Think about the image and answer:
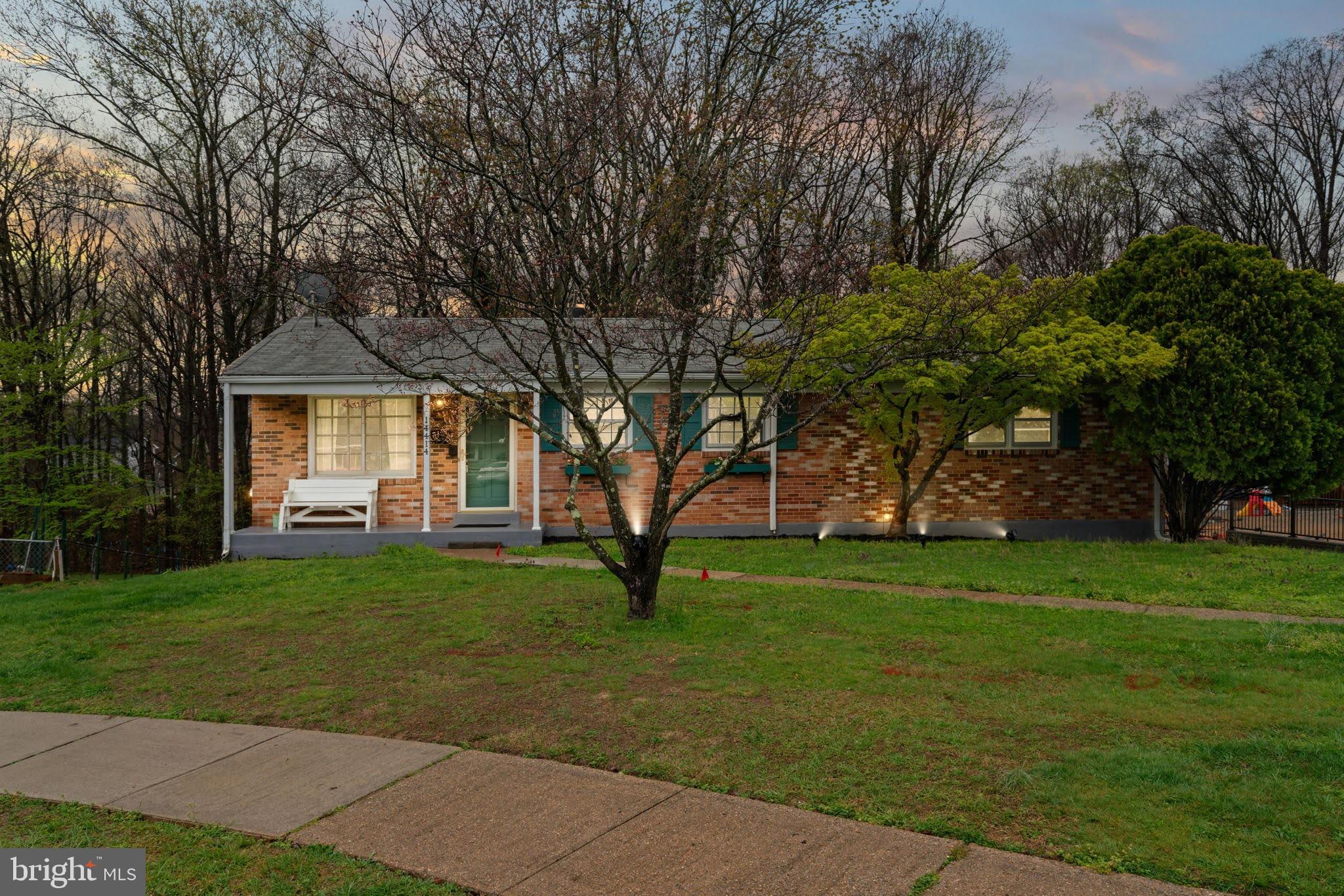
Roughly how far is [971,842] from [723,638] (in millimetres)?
4088

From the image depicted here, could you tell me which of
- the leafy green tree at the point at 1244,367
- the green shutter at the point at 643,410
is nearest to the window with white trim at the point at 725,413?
the green shutter at the point at 643,410

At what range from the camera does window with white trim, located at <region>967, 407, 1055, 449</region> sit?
56.7ft

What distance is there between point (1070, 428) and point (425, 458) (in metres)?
11.5

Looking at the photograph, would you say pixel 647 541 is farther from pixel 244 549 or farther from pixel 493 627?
pixel 244 549

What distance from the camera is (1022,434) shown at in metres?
17.4

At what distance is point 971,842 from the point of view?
3973mm

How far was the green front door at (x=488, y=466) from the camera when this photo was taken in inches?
662

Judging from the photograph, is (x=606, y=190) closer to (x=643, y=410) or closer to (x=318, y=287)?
(x=318, y=287)

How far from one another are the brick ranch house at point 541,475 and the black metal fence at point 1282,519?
60.6 inches

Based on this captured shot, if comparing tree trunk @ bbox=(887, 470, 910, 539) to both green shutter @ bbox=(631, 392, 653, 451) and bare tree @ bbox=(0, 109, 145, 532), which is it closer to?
green shutter @ bbox=(631, 392, 653, 451)

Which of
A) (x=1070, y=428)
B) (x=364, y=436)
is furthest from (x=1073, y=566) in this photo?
(x=364, y=436)

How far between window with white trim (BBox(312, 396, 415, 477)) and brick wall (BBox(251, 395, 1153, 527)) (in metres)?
0.22

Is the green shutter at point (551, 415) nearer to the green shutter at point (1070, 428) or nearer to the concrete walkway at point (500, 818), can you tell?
the green shutter at point (1070, 428)

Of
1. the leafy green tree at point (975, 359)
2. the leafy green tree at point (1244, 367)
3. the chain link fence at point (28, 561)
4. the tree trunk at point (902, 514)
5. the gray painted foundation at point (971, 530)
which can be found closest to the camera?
the leafy green tree at point (975, 359)
